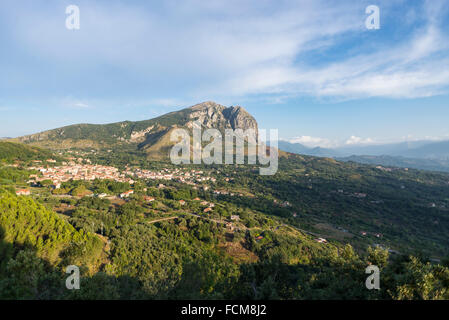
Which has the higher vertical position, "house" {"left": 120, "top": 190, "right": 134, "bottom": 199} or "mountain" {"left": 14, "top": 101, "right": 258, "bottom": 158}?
"mountain" {"left": 14, "top": 101, "right": 258, "bottom": 158}

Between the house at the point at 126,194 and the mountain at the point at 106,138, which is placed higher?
the mountain at the point at 106,138

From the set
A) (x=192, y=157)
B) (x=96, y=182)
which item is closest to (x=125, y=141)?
(x=192, y=157)

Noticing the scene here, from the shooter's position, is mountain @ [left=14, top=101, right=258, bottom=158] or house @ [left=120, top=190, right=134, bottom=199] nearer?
house @ [left=120, top=190, right=134, bottom=199]

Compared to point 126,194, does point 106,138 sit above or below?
above

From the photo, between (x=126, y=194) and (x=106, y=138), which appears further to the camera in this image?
(x=106, y=138)

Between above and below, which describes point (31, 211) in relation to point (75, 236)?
above

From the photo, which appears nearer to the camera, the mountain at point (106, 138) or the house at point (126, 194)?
the house at point (126, 194)
